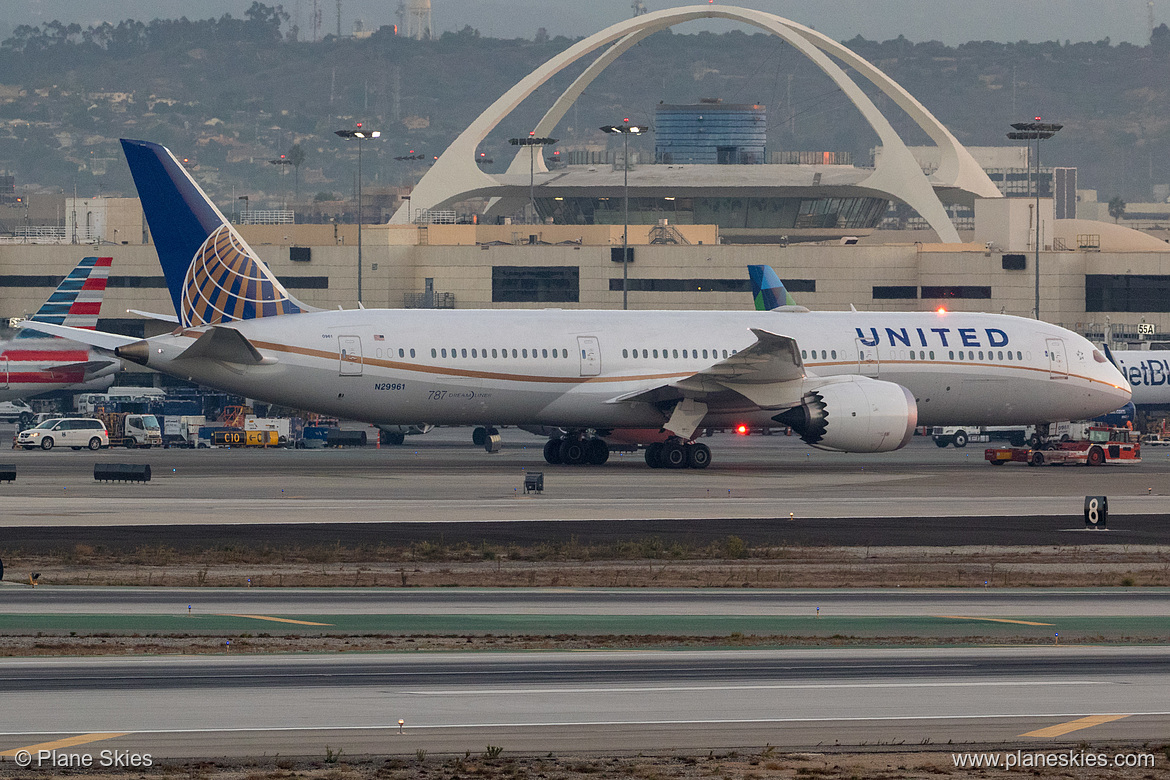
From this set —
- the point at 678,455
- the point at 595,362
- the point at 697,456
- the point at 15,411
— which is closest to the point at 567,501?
the point at 595,362

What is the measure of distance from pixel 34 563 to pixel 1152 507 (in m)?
25.9

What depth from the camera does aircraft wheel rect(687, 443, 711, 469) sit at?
158 ft

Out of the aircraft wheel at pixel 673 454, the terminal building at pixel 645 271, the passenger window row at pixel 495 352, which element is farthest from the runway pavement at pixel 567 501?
the terminal building at pixel 645 271

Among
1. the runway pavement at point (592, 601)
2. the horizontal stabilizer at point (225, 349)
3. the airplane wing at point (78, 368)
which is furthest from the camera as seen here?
the airplane wing at point (78, 368)

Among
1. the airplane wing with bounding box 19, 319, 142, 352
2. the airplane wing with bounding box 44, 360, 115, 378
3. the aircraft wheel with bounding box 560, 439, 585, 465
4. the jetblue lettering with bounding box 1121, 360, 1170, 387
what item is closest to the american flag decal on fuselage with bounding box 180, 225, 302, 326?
the airplane wing with bounding box 19, 319, 142, 352

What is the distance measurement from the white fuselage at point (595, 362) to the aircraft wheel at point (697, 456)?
2.85 feet

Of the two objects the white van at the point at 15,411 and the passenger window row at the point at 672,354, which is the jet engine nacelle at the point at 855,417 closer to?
the passenger window row at the point at 672,354

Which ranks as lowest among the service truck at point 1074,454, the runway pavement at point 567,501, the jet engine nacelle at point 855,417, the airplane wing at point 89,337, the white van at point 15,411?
the runway pavement at point 567,501

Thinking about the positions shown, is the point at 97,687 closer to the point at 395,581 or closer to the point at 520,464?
the point at 395,581

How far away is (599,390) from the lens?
1848 inches

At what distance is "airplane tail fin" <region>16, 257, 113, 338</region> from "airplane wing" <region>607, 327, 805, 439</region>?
118 ft

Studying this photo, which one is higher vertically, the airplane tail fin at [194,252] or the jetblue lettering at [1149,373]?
the airplane tail fin at [194,252]

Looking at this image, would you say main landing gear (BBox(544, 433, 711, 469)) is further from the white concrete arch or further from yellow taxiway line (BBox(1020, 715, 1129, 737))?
the white concrete arch

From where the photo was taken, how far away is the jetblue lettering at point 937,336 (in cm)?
4981
